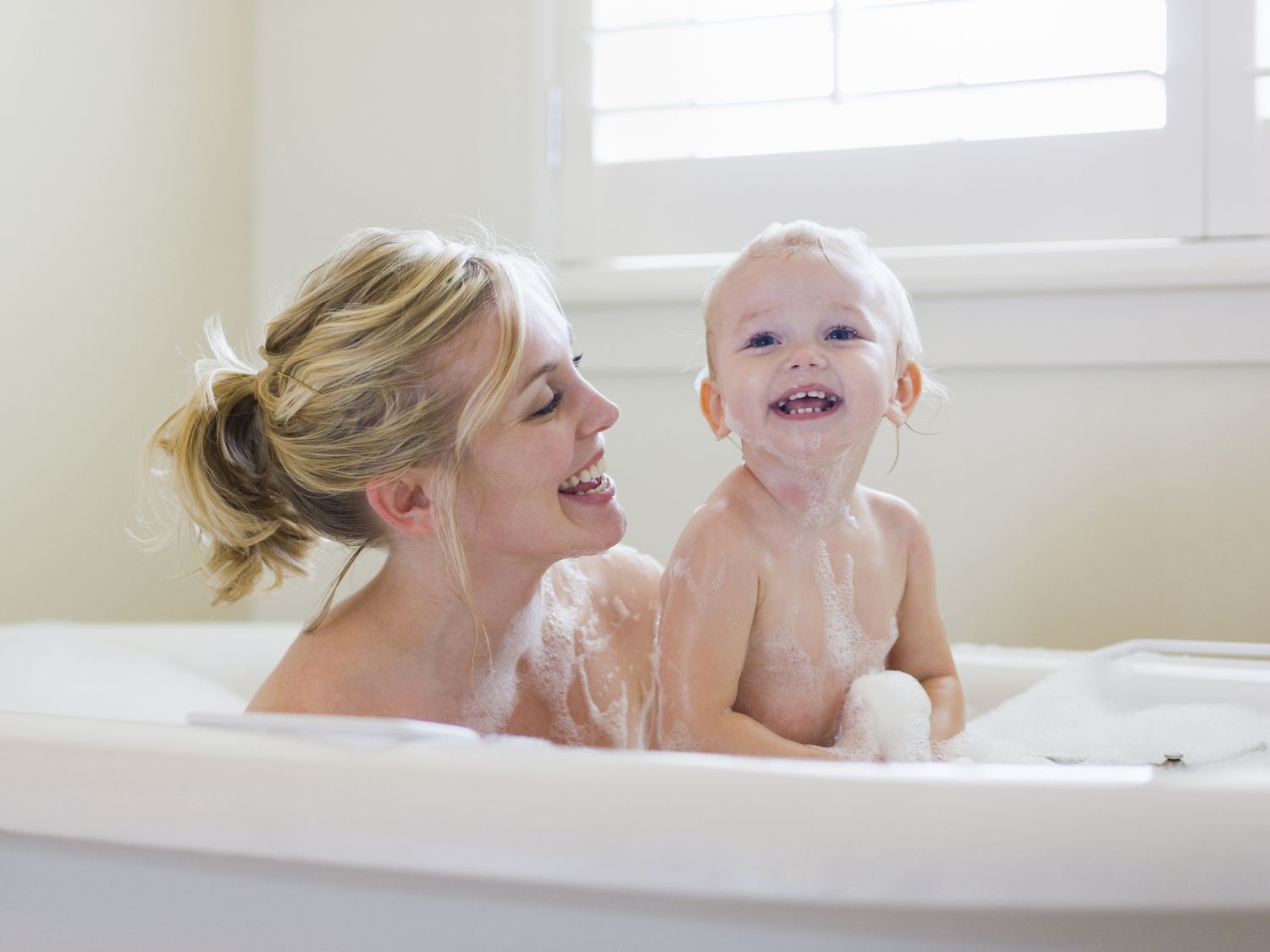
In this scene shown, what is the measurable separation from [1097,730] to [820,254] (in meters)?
0.55

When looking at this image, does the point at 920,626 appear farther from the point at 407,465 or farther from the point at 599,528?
the point at 407,465

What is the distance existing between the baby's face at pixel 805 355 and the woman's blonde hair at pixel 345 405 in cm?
20

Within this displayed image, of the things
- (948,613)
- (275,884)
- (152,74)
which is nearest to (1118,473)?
(948,613)

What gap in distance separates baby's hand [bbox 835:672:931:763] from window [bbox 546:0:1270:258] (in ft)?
2.72

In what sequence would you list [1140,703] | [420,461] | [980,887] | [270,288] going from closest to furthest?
[980,887], [420,461], [1140,703], [270,288]

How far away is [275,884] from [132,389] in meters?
1.17

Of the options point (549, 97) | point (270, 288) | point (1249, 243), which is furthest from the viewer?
point (270, 288)

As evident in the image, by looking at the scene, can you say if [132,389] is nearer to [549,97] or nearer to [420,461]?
[549,97]

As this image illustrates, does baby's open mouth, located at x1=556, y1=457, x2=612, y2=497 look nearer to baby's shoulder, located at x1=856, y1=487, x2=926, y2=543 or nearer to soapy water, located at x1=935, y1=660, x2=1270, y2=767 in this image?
baby's shoulder, located at x1=856, y1=487, x2=926, y2=543

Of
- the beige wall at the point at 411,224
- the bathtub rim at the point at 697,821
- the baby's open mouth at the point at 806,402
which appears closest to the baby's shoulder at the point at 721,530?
the baby's open mouth at the point at 806,402

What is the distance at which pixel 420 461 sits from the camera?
1.03m

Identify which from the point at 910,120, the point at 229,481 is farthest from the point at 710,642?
the point at 910,120

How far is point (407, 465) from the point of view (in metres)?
1.02

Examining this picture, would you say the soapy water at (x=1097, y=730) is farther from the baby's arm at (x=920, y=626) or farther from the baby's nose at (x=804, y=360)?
the baby's nose at (x=804, y=360)
